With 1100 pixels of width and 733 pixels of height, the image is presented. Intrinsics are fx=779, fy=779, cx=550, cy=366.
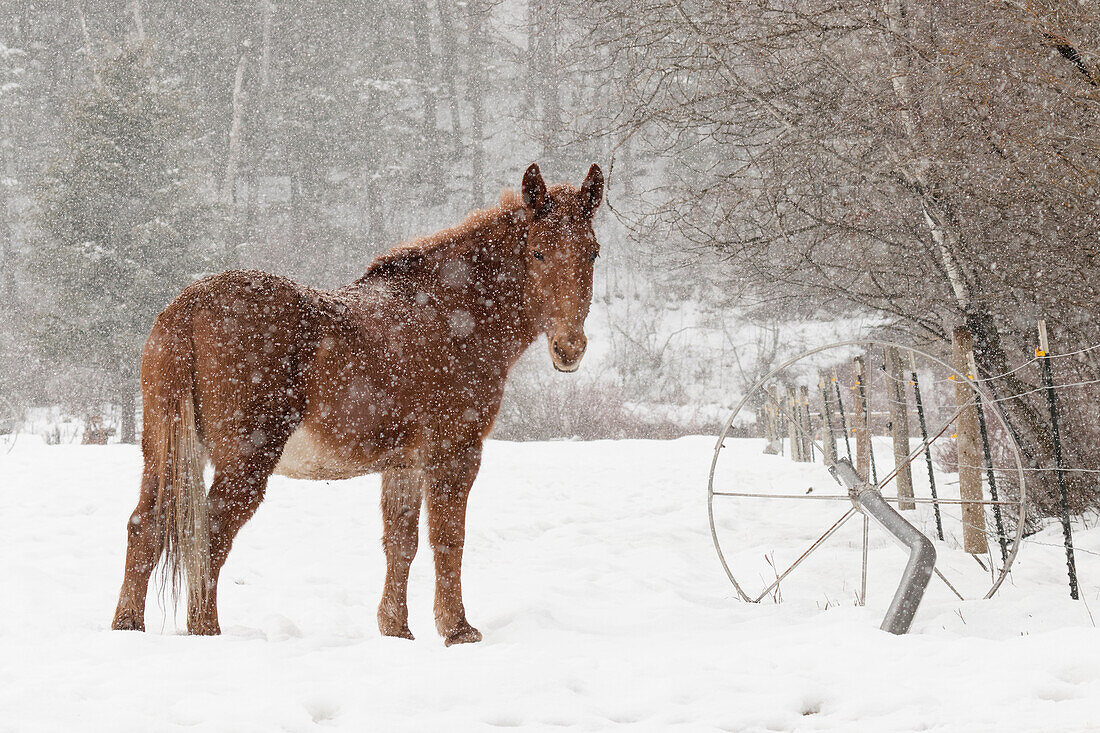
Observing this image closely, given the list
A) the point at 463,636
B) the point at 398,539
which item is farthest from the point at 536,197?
the point at 463,636

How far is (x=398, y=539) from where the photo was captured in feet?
13.6

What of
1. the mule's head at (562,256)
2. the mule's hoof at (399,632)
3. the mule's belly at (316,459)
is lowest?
the mule's hoof at (399,632)

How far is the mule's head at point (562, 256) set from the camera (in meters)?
3.83

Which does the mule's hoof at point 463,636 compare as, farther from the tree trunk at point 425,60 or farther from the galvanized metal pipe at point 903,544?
the tree trunk at point 425,60

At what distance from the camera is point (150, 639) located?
2984 mm

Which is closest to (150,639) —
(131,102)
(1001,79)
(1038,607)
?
(1038,607)

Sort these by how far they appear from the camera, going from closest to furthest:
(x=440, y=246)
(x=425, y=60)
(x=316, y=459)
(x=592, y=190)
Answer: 1. (x=316, y=459)
2. (x=592, y=190)
3. (x=440, y=246)
4. (x=425, y=60)

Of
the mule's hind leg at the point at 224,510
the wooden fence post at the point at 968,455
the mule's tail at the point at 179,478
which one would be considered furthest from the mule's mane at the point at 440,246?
the wooden fence post at the point at 968,455

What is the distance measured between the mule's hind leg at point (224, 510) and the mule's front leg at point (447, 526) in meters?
0.88

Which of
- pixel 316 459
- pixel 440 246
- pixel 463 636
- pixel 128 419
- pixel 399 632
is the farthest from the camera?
pixel 128 419

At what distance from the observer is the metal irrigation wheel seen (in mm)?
4250

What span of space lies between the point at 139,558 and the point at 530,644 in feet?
5.57

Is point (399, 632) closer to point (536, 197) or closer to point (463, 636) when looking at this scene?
point (463, 636)

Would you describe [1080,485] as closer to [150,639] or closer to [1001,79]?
[1001,79]
